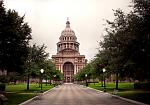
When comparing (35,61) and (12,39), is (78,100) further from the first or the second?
(35,61)

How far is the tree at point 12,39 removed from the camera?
31.5 metres

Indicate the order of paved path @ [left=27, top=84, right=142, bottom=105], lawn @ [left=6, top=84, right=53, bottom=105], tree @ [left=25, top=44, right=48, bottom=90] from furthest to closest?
tree @ [left=25, top=44, right=48, bottom=90] → lawn @ [left=6, top=84, right=53, bottom=105] → paved path @ [left=27, top=84, right=142, bottom=105]

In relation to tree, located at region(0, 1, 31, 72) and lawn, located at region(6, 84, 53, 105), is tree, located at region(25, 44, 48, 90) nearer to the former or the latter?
lawn, located at region(6, 84, 53, 105)

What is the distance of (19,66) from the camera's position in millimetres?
35219

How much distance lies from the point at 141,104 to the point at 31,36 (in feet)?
53.4

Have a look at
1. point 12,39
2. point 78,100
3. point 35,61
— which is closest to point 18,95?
point 12,39

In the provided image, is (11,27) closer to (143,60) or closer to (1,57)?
(1,57)

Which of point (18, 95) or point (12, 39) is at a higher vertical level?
point (12, 39)

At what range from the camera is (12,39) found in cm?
3278

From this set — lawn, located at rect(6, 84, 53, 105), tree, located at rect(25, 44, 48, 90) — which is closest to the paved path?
lawn, located at rect(6, 84, 53, 105)

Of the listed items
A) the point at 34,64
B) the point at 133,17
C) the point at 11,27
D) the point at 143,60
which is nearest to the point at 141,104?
the point at 143,60

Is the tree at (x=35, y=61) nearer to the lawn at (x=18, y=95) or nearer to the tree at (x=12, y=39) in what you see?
the lawn at (x=18, y=95)

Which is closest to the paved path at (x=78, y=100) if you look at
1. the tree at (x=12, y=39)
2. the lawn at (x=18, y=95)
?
A: the lawn at (x=18, y=95)

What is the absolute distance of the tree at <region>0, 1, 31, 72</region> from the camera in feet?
104
